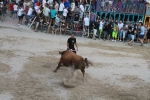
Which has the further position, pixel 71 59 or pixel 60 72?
pixel 60 72

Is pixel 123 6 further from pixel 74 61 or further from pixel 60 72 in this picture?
pixel 74 61

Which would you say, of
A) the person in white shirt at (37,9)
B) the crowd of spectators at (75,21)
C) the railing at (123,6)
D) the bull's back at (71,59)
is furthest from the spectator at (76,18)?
the bull's back at (71,59)

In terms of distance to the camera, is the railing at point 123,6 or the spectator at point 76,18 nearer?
the spectator at point 76,18

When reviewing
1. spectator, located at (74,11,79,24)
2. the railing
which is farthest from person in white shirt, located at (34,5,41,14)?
the railing

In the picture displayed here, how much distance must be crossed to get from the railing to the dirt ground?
516cm

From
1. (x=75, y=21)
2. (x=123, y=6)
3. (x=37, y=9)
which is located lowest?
(x=75, y=21)

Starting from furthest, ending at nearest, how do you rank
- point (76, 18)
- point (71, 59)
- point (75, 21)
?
point (75, 21)
point (76, 18)
point (71, 59)

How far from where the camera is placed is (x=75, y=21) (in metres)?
22.7

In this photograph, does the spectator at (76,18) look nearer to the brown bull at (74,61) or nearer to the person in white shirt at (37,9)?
the person in white shirt at (37,9)

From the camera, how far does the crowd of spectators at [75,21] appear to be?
22.5 metres

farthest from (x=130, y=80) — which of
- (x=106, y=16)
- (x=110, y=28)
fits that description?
(x=106, y=16)

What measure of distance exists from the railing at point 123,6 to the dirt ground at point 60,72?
5.16m

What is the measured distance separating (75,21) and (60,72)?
34.4ft

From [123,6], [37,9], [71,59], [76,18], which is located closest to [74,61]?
Result: [71,59]
